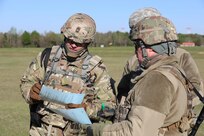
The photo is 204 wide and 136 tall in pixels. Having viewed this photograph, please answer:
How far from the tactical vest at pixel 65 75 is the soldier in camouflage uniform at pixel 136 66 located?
332mm

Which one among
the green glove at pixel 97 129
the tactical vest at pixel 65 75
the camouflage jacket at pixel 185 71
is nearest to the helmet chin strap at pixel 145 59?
the green glove at pixel 97 129

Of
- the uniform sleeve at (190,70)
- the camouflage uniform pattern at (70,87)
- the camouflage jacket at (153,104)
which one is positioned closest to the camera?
the camouflage jacket at (153,104)

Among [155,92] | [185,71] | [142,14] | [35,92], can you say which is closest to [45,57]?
[35,92]

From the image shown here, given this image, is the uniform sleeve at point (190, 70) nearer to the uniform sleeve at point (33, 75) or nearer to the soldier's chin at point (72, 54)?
the soldier's chin at point (72, 54)

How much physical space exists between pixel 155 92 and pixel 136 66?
172cm

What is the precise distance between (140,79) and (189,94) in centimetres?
38

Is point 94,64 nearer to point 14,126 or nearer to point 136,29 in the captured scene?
point 136,29

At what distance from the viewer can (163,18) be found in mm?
3088

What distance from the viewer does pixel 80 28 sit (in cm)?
462

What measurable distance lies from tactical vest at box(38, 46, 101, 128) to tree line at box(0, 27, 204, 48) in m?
90.0

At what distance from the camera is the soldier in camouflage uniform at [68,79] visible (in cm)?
A: 444

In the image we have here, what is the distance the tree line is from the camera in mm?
99775

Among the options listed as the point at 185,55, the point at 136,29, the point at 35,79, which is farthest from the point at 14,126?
the point at 136,29

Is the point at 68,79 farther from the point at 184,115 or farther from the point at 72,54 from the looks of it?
the point at 184,115
